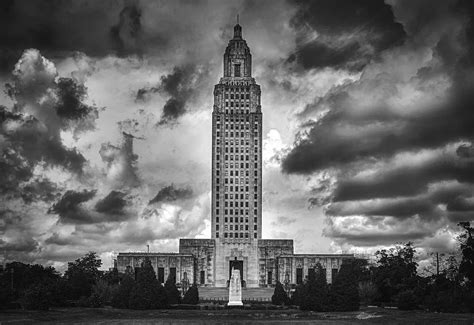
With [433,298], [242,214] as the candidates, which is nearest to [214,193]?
[242,214]

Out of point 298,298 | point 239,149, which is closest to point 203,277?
point 239,149

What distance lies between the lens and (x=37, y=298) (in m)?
70.4

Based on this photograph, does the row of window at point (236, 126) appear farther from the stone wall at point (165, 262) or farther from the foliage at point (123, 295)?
the foliage at point (123, 295)

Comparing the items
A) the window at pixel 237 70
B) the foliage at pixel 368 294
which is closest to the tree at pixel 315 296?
the foliage at pixel 368 294

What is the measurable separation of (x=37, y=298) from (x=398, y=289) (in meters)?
47.1

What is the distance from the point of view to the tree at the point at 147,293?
262 ft

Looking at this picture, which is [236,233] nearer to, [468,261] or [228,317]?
[468,261]

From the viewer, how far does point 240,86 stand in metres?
151

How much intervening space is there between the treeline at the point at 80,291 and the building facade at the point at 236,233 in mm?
25378

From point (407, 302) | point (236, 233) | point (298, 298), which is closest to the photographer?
point (407, 302)

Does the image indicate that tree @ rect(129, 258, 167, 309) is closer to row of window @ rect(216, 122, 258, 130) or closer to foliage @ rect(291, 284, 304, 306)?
foliage @ rect(291, 284, 304, 306)

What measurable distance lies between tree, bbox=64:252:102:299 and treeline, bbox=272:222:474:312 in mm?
27228

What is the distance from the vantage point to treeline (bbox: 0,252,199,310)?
232 ft

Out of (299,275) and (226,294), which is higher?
(299,275)
